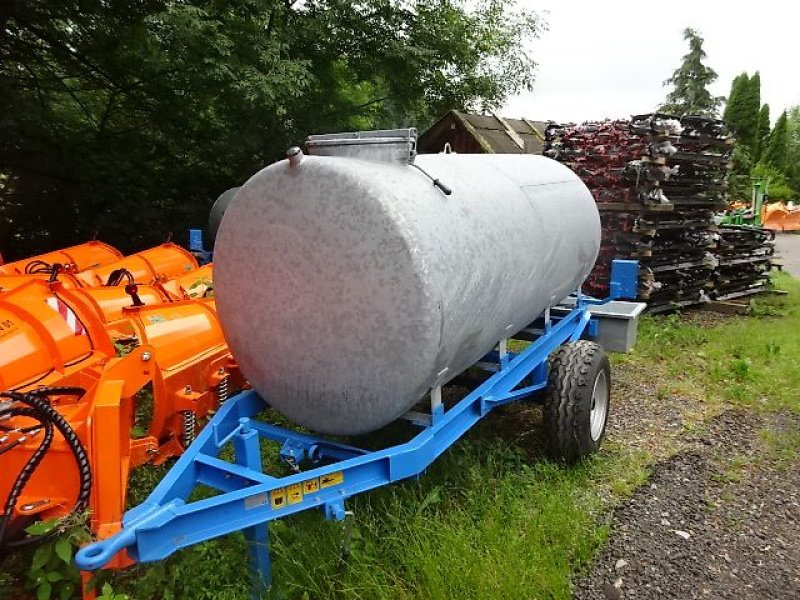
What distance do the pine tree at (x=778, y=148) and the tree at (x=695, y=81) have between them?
3702mm

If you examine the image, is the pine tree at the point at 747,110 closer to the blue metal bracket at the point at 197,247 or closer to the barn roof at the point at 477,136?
the barn roof at the point at 477,136

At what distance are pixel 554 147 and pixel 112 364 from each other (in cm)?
765

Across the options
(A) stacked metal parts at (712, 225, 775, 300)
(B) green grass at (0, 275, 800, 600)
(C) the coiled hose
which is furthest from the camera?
(A) stacked metal parts at (712, 225, 775, 300)

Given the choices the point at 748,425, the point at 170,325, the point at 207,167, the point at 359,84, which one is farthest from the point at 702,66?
the point at 170,325

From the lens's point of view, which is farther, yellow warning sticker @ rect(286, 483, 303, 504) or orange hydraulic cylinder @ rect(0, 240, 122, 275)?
orange hydraulic cylinder @ rect(0, 240, 122, 275)

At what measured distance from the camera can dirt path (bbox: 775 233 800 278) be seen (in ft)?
50.0

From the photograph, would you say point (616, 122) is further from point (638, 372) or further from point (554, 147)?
point (638, 372)

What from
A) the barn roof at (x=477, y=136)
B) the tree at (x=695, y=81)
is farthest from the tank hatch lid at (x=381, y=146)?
the tree at (x=695, y=81)

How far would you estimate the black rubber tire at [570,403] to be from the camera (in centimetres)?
399

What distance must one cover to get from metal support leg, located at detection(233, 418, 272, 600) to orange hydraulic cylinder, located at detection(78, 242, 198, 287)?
433 centimetres

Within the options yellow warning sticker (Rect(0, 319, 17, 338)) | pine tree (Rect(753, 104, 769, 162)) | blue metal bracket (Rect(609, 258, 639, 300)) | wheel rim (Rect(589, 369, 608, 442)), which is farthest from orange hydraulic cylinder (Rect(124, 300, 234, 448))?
pine tree (Rect(753, 104, 769, 162))

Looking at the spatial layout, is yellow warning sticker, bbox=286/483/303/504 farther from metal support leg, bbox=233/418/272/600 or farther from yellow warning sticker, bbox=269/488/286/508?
metal support leg, bbox=233/418/272/600

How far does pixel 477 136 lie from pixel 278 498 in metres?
13.0

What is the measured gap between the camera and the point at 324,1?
34.0ft
